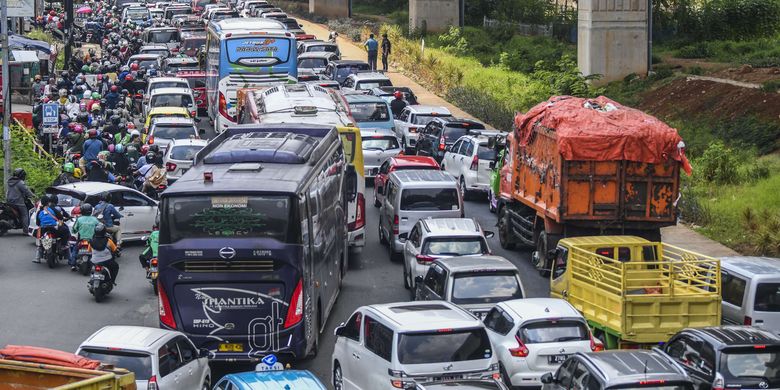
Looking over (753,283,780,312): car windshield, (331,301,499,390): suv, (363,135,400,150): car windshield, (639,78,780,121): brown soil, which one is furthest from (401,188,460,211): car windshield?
(639,78,780,121): brown soil

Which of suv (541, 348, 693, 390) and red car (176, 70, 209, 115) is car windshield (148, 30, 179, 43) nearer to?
red car (176, 70, 209, 115)

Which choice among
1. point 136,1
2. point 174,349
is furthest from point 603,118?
point 136,1

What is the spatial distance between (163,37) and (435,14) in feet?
53.7

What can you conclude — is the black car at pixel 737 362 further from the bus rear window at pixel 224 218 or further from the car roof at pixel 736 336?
the bus rear window at pixel 224 218

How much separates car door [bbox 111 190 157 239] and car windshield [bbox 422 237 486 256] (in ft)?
24.5

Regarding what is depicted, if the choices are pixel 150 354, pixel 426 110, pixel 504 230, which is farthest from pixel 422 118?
pixel 150 354

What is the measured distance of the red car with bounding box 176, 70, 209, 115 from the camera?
160 feet

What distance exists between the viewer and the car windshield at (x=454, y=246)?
2366 centimetres

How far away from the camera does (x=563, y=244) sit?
70.6ft

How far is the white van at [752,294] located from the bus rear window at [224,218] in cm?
677

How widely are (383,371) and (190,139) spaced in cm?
1928

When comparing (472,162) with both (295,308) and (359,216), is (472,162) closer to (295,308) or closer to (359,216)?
(359,216)

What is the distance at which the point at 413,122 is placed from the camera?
137 feet

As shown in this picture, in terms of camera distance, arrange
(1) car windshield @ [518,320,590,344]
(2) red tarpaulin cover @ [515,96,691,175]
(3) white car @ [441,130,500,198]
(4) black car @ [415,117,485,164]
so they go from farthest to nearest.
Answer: (4) black car @ [415,117,485,164], (3) white car @ [441,130,500,198], (2) red tarpaulin cover @ [515,96,691,175], (1) car windshield @ [518,320,590,344]
